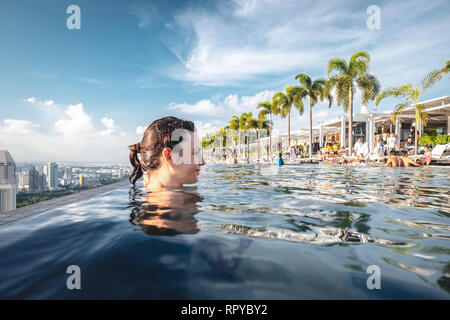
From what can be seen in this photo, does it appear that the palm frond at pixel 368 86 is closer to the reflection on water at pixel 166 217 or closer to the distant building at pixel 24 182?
A: the reflection on water at pixel 166 217

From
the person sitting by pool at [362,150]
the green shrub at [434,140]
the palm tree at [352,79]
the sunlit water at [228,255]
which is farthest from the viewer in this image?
the green shrub at [434,140]

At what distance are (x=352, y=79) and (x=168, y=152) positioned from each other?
21400mm

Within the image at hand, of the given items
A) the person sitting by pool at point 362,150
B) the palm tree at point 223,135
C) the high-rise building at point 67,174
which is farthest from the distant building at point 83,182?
the palm tree at point 223,135

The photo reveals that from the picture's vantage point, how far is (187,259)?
1257 millimetres

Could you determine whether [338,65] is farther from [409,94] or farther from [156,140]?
[156,140]

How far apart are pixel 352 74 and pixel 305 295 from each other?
2293 centimetres

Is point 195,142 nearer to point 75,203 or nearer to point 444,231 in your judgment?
point 75,203

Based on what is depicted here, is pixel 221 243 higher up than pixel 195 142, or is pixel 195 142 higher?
pixel 195 142

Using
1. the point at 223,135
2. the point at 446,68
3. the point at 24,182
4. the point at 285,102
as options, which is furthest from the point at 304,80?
the point at 223,135

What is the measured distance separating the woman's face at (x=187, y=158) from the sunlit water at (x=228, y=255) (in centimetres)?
128

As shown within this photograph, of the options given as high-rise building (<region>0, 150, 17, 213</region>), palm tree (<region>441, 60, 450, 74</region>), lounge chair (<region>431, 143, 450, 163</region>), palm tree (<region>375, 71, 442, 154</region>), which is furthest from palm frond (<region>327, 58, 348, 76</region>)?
high-rise building (<region>0, 150, 17, 213</region>)

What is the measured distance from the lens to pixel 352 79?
1980cm

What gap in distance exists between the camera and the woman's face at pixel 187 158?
3484 millimetres
